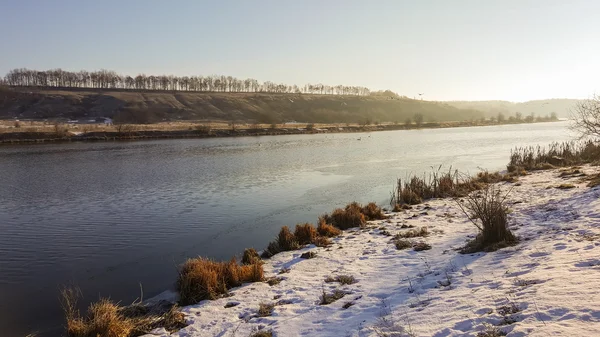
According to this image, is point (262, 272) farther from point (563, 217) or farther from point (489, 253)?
point (563, 217)

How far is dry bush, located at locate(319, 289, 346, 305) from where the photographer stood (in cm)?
735

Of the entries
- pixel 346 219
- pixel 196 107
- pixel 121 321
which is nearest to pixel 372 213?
pixel 346 219

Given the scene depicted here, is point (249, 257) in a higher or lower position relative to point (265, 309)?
lower

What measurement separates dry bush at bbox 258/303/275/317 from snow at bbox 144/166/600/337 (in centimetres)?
13

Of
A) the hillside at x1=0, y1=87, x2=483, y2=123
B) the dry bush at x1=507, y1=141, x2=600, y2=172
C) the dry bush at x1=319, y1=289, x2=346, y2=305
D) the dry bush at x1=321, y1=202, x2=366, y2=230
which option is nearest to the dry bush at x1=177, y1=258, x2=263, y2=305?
the dry bush at x1=319, y1=289, x2=346, y2=305

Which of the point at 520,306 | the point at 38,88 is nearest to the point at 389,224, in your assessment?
the point at 520,306

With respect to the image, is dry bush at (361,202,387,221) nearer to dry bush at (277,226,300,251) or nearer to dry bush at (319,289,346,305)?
dry bush at (277,226,300,251)

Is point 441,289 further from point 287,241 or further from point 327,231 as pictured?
point 327,231

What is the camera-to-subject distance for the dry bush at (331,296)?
7352 millimetres

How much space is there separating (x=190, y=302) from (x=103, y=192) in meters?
16.0

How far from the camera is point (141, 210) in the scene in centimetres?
1747

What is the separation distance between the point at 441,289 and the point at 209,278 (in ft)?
15.9

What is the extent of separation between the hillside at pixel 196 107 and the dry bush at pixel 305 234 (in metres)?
89.8

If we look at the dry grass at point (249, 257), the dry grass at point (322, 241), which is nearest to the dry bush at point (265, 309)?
the dry grass at point (249, 257)
